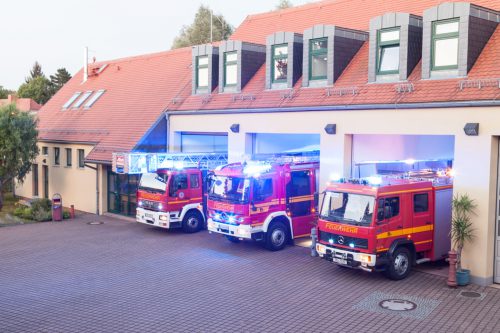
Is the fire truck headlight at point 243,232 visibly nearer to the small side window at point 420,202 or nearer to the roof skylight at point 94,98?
the small side window at point 420,202

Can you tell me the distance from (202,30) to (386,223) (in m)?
43.7

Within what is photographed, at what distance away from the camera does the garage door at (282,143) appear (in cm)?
2103

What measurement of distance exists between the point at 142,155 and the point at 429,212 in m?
10.6

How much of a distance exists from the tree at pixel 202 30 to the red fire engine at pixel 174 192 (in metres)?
34.2

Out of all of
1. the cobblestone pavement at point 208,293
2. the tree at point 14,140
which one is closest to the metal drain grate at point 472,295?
the cobblestone pavement at point 208,293

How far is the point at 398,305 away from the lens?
12258mm

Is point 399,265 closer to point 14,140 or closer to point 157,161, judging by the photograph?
point 157,161

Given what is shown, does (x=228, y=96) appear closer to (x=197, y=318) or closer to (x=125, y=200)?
(x=125, y=200)

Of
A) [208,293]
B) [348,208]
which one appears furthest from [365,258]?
[208,293]

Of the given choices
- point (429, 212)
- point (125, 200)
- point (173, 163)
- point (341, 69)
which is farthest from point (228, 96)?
point (429, 212)

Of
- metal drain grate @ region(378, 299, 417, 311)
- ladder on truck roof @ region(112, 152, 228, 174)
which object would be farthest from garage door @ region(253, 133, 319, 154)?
metal drain grate @ region(378, 299, 417, 311)

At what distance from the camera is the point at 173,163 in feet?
68.0

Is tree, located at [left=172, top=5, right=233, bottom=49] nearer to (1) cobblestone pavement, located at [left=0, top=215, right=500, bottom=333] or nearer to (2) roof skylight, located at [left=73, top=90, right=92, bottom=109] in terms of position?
(2) roof skylight, located at [left=73, top=90, right=92, bottom=109]

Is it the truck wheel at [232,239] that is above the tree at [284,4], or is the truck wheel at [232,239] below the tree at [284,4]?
below
